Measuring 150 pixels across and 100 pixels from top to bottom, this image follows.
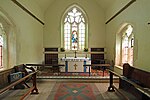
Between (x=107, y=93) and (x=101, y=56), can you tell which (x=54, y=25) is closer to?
(x=101, y=56)

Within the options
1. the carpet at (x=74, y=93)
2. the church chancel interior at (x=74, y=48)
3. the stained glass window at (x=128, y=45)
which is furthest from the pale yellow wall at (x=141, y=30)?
the carpet at (x=74, y=93)

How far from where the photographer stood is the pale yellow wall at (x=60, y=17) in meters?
9.23

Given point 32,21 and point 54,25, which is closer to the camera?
point 32,21

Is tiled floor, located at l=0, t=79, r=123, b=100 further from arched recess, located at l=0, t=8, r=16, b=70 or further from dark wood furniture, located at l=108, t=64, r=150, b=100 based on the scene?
arched recess, located at l=0, t=8, r=16, b=70

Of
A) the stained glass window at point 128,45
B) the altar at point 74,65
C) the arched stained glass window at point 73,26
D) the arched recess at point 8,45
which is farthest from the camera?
the arched stained glass window at point 73,26

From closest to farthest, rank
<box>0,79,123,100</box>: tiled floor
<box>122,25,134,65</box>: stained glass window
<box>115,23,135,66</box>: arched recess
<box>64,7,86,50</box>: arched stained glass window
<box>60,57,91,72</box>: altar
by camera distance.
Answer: <box>0,79,123,100</box>: tiled floor, <box>122,25,134,65</box>: stained glass window, <box>115,23,135,66</box>: arched recess, <box>60,57,91,72</box>: altar, <box>64,7,86,50</box>: arched stained glass window

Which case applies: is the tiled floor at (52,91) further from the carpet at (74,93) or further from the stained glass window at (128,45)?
the stained glass window at (128,45)

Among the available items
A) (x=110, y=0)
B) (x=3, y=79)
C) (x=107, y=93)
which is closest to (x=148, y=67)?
(x=107, y=93)

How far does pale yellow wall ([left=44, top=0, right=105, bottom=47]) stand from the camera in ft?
30.3

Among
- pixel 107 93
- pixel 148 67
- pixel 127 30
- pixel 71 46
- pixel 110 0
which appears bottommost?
pixel 107 93

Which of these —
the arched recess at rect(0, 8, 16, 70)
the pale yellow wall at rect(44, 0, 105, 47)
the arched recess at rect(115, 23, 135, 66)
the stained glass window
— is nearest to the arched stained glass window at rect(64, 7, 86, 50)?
the pale yellow wall at rect(44, 0, 105, 47)

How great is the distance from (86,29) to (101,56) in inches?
78.0

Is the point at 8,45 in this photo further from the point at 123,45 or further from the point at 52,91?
the point at 123,45

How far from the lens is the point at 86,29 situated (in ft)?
31.0
